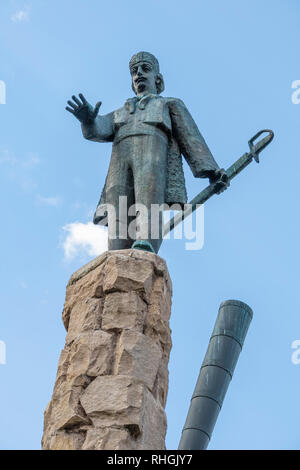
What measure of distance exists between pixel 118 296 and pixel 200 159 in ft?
6.32

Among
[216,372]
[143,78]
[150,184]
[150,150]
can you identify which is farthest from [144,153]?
[216,372]

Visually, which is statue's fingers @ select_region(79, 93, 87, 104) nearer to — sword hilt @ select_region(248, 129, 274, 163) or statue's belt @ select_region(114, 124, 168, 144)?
statue's belt @ select_region(114, 124, 168, 144)

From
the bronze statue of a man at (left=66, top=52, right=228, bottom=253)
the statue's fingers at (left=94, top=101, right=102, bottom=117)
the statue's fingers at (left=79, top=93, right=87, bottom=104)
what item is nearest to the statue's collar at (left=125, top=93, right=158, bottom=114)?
the bronze statue of a man at (left=66, top=52, right=228, bottom=253)

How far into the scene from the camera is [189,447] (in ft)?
40.8

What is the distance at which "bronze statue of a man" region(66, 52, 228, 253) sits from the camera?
8.54 m

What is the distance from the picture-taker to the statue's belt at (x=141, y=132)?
29.2 feet

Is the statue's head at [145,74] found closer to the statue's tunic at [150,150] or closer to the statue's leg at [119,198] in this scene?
the statue's tunic at [150,150]

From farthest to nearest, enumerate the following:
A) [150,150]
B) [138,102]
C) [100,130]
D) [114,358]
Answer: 1. [138,102]
2. [100,130]
3. [150,150]
4. [114,358]

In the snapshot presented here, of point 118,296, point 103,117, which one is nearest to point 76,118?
point 103,117

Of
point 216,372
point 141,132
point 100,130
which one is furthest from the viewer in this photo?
point 216,372

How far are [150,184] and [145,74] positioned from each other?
1.41m

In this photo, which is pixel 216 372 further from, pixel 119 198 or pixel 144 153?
pixel 144 153

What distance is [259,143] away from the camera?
30.8ft
